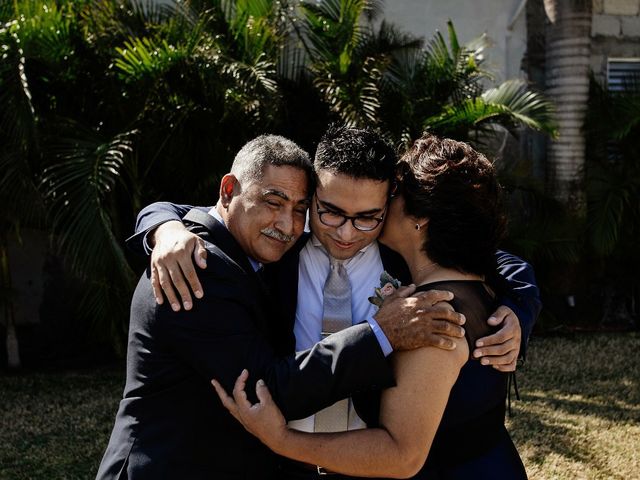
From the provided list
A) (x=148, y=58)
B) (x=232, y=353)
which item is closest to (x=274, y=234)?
(x=232, y=353)

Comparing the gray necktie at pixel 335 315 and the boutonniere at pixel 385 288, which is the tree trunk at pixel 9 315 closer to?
the gray necktie at pixel 335 315

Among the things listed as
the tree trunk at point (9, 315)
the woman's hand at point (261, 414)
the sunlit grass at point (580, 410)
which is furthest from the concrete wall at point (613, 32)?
the woman's hand at point (261, 414)

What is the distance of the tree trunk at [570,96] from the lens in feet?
31.7

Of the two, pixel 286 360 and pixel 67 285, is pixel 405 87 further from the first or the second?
pixel 286 360

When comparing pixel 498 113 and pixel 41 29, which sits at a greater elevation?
pixel 41 29

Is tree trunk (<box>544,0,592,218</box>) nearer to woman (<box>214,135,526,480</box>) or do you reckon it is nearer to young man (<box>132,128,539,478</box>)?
young man (<box>132,128,539,478</box>)

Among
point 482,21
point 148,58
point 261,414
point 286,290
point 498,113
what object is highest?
point 482,21

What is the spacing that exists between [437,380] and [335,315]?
1.73 ft

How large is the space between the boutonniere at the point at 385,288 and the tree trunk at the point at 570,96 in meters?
7.71

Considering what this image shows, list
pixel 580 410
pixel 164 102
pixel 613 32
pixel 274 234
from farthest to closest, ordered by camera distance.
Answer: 1. pixel 613 32
2. pixel 164 102
3. pixel 580 410
4. pixel 274 234

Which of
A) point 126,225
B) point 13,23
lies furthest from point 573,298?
point 13,23

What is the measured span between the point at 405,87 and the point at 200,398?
6538mm

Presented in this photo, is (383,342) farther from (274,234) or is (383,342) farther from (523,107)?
(523,107)

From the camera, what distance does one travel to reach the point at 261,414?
7.20 ft
